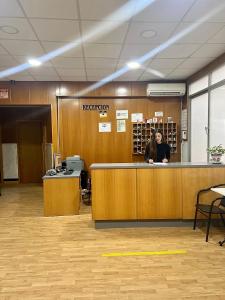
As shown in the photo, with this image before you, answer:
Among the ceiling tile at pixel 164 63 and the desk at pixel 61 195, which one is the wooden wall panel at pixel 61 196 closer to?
the desk at pixel 61 195

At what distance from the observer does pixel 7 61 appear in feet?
13.9

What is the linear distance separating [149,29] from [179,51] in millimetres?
1013

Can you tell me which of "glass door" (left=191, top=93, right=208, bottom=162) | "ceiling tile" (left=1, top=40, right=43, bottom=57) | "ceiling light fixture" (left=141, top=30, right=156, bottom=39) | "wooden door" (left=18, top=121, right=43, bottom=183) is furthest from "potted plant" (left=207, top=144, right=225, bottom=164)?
"wooden door" (left=18, top=121, right=43, bottom=183)

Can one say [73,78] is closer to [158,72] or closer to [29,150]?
[158,72]

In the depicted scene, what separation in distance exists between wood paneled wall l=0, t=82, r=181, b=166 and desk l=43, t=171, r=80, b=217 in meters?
1.70

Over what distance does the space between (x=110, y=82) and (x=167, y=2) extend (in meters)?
3.51

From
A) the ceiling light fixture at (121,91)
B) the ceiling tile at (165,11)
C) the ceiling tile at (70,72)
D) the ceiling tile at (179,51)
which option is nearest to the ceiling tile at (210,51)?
the ceiling tile at (179,51)

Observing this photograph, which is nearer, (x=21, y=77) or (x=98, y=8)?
(x=98, y=8)

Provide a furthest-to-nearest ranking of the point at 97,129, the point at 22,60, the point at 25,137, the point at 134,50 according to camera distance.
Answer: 1. the point at 25,137
2. the point at 97,129
3. the point at 22,60
4. the point at 134,50

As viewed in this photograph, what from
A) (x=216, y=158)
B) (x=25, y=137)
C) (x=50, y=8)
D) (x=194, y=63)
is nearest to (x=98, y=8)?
(x=50, y=8)

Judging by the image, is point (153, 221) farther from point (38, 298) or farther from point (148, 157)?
point (38, 298)

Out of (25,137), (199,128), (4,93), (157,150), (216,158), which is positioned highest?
(4,93)

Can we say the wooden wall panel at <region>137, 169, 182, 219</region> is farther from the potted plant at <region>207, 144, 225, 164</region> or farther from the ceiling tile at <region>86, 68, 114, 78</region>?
the ceiling tile at <region>86, 68, 114, 78</region>

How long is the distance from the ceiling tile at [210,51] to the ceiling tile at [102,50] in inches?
55.2
